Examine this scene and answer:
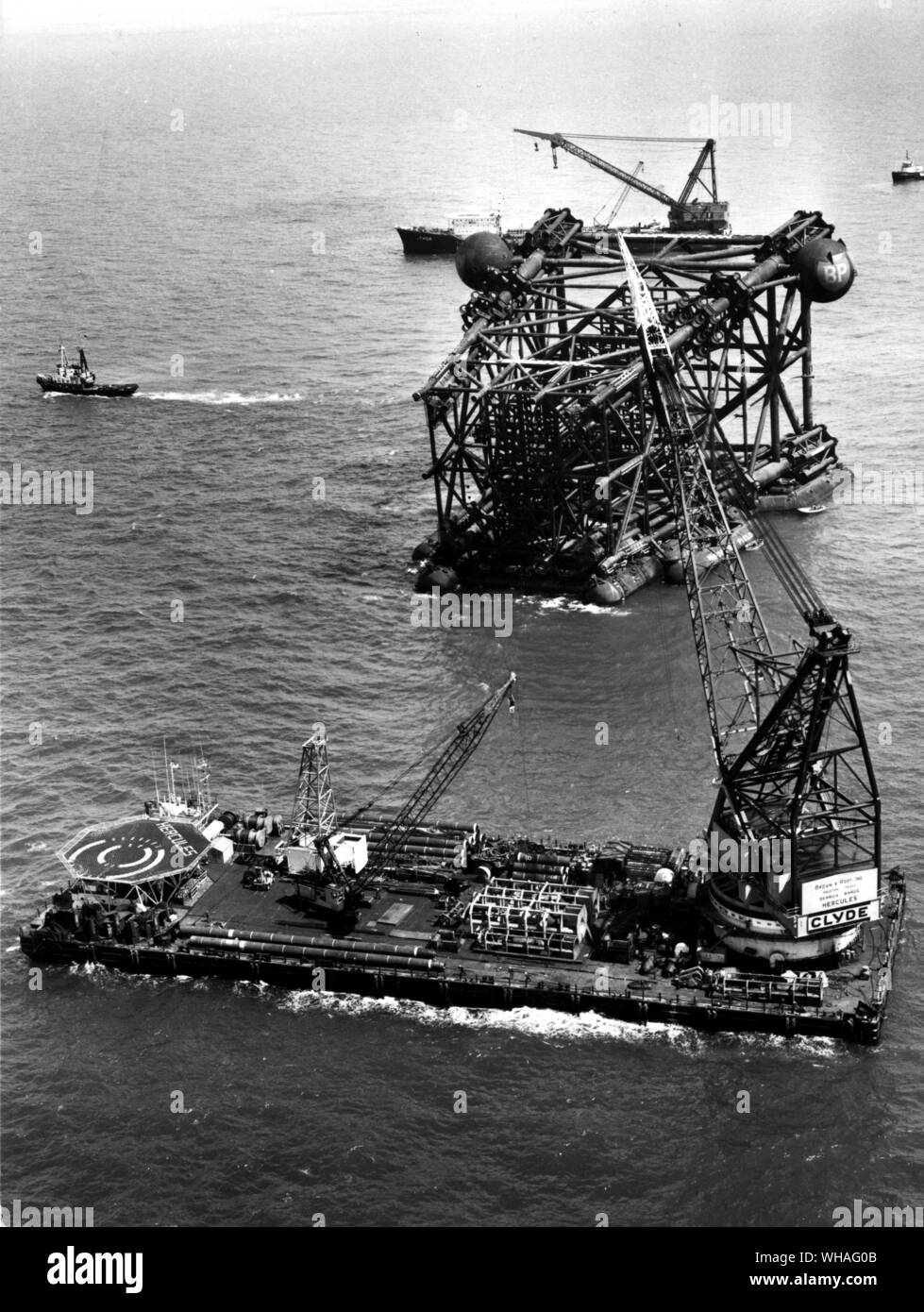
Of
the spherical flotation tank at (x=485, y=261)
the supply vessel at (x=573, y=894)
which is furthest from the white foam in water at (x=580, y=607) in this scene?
the spherical flotation tank at (x=485, y=261)

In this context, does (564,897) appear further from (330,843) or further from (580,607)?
(580,607)

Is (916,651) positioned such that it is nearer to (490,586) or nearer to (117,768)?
(490,586)

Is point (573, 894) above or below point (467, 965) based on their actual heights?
above

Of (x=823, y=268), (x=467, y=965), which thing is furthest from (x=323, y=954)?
(x=823, y=268)

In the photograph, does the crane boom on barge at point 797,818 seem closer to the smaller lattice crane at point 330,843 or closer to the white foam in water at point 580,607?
the smaller lattice crane at point 330,843
